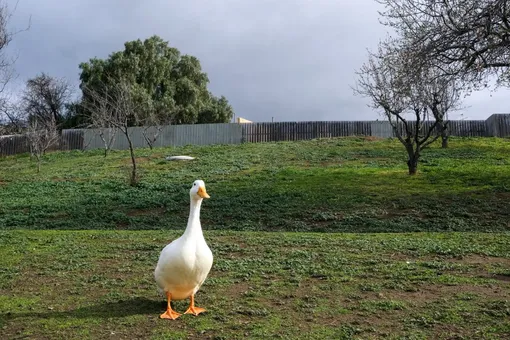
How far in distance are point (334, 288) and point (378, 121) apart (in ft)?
98.6

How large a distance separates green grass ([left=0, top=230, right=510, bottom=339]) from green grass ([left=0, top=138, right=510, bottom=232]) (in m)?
3.14

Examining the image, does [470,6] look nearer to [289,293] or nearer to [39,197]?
[289,293]

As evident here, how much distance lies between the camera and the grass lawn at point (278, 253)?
5.35 m

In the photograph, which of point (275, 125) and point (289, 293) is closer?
point (289, 293)

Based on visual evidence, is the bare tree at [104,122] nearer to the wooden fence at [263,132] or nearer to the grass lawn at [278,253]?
the wooden fence at [263,132]

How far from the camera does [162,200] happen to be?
1612 centimetres

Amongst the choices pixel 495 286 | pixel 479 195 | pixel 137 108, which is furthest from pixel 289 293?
pixel 137 108

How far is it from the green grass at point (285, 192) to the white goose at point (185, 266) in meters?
7.00

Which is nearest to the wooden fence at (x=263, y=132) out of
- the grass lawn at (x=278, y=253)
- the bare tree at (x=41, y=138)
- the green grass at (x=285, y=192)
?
the bare tree at (x=41, y=138)

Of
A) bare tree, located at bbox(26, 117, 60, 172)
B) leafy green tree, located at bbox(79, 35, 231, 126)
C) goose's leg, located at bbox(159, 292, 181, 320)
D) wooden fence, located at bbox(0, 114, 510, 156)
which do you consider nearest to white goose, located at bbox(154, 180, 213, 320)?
goose's leg, located at bbox(159, 292, 181, 320)

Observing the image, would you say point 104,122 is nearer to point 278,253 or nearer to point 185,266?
point 278,253

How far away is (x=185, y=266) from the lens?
535 cm

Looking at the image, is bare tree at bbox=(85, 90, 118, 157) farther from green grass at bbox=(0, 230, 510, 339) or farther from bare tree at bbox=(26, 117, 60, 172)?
green grass at bbox=(0, 230, 510, 339)

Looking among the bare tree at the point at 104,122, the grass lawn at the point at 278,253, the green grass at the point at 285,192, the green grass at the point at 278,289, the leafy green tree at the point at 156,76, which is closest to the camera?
the green grass at the point at 278,289
